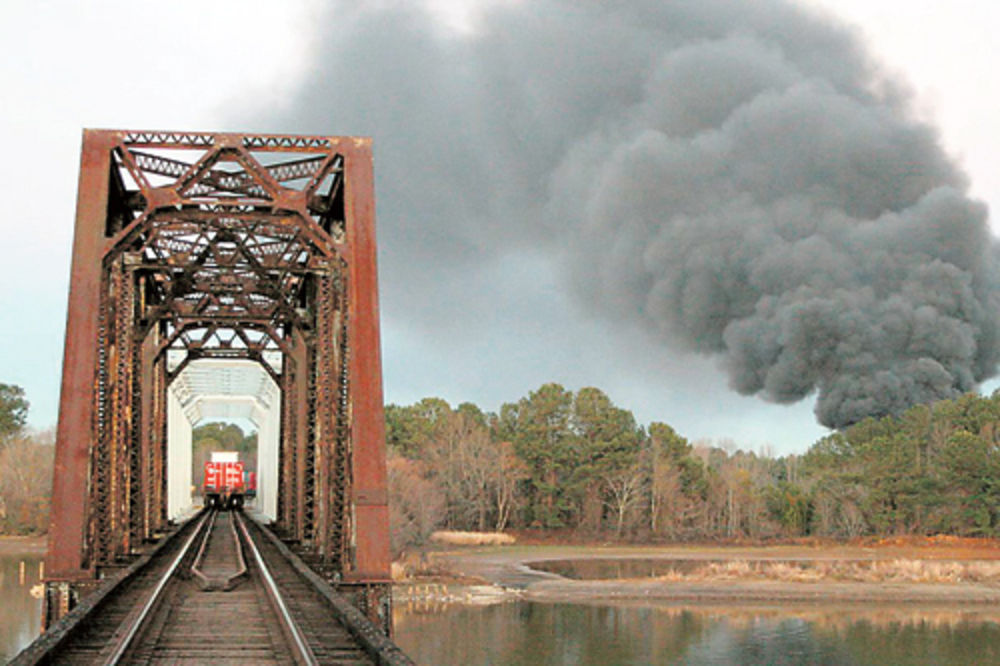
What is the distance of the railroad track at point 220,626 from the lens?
28.6 feet

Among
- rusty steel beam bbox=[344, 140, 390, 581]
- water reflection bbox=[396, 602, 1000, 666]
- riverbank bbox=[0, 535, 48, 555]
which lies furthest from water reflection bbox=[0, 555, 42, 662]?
rusty steel beam bbox=[344, 140, 390, 581]

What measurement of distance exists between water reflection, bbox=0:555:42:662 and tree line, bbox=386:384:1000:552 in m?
26.2

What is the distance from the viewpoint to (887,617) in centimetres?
4434

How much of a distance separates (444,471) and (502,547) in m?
9.34

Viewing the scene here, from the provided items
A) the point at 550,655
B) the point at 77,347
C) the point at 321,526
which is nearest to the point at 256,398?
the point at 550,655

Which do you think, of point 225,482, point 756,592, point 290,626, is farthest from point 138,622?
point 225,482

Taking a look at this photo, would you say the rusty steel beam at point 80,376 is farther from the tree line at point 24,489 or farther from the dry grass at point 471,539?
the tree line at point 24,489

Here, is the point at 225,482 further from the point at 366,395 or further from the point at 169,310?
the point at 366,395

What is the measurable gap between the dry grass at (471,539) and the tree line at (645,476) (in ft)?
4.75

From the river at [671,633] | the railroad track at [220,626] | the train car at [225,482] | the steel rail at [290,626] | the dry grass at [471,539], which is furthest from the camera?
the dry grass at [471,539]

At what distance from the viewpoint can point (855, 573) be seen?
182ft

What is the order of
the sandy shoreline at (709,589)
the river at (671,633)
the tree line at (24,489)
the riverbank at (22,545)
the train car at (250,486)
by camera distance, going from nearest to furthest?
the river at (671,633) < the sandy shoreline at (709,589) < the train car at (250,486) < the riverbank at (22,545) < the tree line at (24,489)

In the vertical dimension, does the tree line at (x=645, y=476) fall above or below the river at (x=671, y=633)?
above

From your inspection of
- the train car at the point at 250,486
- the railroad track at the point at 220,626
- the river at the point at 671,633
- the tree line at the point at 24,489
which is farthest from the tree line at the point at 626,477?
the railroad track at the point at 220,626
